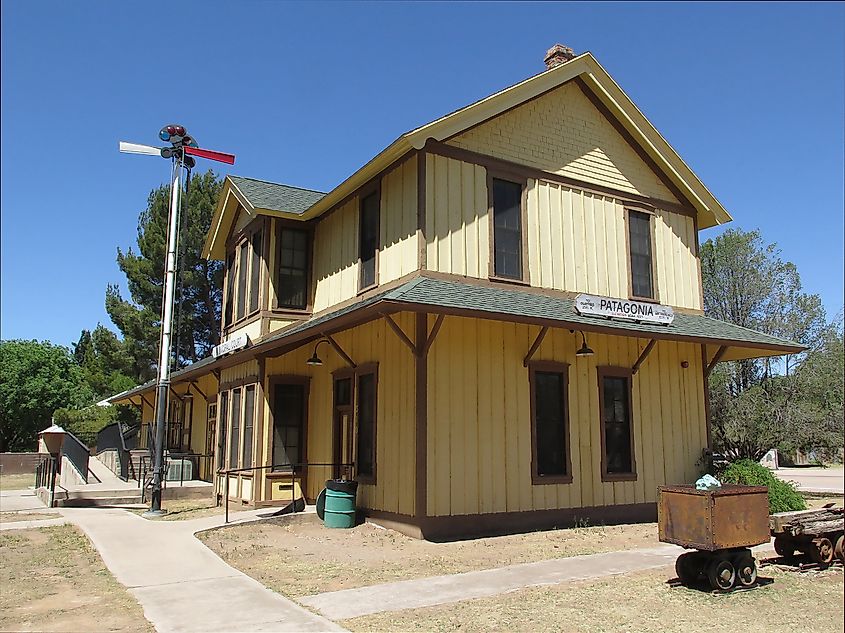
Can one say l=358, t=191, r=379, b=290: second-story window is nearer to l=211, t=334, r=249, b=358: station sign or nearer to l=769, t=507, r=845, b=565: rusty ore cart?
l=211, t=334, r=249, b=358: station sign

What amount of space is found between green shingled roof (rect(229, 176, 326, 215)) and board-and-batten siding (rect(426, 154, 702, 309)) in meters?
5.14

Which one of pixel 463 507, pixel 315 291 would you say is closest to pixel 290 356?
pixel 315 291

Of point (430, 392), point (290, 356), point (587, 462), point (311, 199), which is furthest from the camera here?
point (311, 199)

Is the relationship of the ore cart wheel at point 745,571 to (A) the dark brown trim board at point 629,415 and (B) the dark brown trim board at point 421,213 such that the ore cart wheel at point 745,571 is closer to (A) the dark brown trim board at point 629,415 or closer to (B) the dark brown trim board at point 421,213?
(A) the dark brown trim board at point 629,415

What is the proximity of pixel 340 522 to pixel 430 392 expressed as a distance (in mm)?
3056

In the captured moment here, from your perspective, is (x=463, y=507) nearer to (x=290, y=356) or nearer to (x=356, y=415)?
(x=356, y=415)

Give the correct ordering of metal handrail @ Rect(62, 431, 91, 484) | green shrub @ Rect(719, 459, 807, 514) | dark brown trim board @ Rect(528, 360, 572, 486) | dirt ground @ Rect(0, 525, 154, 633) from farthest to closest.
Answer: metal handrail @ Rect(62, 431, 91, 484), green shrub @ Rect(719, 459, 807, 514), dark brown trim board @ Rect(528, 360, 572, 486), dirt ground @ Rect(0, 525, 154, 633)

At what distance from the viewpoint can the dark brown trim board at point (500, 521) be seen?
11758 mm

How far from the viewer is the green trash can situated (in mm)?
12875

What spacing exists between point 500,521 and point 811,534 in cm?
494

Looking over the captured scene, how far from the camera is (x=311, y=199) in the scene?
19359mm

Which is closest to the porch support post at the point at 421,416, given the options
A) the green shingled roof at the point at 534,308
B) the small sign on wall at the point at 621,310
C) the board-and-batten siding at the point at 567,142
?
the green shingled roof at the point at 534,308

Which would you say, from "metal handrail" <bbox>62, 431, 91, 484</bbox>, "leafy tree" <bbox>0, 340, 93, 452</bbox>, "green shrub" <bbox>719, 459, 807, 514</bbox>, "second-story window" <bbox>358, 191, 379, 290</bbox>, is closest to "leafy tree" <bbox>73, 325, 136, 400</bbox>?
"leafy tree" <bbox>0, 340, 93, 452</bbox>

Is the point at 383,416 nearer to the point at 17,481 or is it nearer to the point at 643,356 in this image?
the point at 643,356
